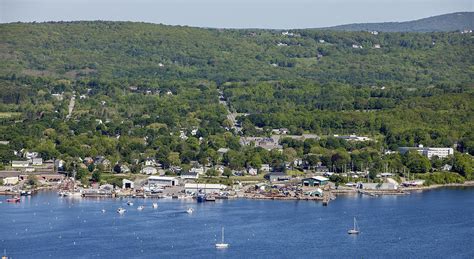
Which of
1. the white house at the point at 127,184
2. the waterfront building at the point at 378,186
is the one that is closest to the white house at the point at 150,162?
the white house at the point at 127,184

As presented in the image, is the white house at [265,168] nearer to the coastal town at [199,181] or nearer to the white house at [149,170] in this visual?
the coastal town at [199,181]

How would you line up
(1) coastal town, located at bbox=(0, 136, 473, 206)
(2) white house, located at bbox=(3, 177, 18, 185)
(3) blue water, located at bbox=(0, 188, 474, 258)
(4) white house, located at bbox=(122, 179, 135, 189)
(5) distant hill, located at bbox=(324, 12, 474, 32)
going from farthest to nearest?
(5) distant hill, located at bbox=(324, 12, 474, 32) < (2) white house, located at bbox=(3, 177, 18, 185) < (4) white house, located at bbox=(122, 179, 135, 189) < (1) coastal town, located at bbox=(0, 136, 473, 206) < (3) blue water, located at bbox=(0, 188, 474, 258)

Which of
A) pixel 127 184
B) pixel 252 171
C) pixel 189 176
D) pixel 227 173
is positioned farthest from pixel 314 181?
pixel 127 184

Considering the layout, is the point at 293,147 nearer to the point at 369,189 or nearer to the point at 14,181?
the point at 369,189

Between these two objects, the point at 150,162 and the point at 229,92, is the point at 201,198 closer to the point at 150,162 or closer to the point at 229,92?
the point at 150,162

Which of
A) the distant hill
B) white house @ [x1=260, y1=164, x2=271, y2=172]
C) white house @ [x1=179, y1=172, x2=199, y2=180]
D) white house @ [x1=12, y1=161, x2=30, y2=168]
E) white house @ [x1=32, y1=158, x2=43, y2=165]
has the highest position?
the distant hill

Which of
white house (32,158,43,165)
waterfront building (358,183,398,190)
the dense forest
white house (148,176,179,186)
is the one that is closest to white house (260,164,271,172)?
the dense forest

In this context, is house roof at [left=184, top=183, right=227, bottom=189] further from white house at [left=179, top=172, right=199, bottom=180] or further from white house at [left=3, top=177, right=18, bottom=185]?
white house at [left=3, top=177, right=18, bottom=185]
